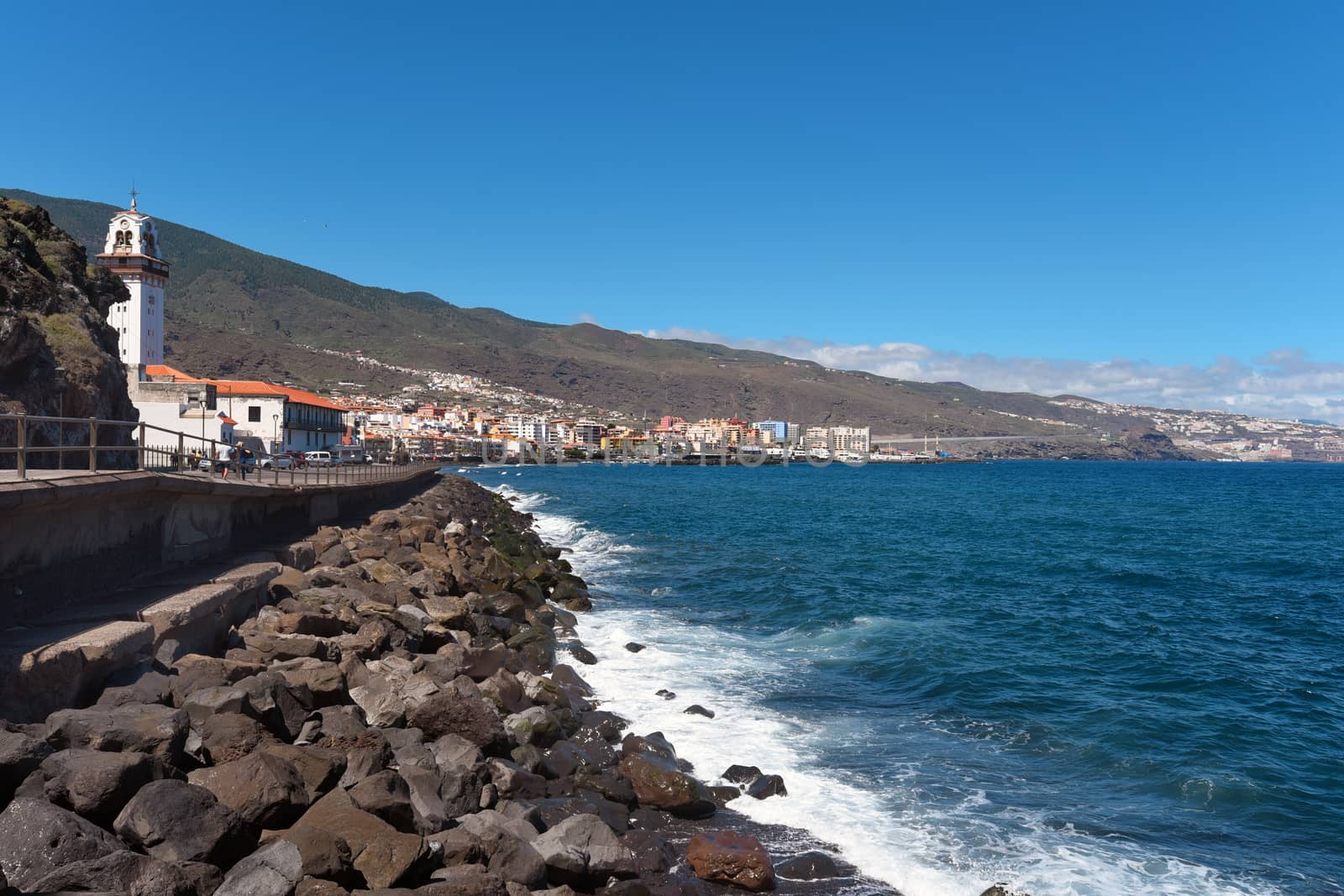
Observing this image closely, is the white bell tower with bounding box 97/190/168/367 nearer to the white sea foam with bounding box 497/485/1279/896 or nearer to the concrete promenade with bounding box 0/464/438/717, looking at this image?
the concrete promenade with bounding box 0/464/438/717

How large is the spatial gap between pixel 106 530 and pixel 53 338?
21.9 meters

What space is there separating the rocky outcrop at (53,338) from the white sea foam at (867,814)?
15.0 meters

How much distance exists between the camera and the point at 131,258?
68625mm

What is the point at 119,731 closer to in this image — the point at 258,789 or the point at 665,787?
the point at 258,789

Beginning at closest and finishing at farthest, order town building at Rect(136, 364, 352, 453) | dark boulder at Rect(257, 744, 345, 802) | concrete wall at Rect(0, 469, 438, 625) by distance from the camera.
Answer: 1. dark boulder at Rect(257, 744, 345, 802)
2. concrete wall at Rect(0, 469, 438, 625)
3. town building at Rect(136, 364, 352, 453)

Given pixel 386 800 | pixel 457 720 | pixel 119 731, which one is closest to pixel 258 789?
pixel 386 800

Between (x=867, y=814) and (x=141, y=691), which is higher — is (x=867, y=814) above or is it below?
below

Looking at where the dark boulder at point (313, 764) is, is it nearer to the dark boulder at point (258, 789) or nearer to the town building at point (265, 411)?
the dark boulder at point (258, 789)

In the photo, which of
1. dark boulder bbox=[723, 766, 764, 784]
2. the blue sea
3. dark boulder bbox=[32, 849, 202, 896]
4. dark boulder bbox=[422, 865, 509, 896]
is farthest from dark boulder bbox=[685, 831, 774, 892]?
dark boulder bbox=[32, 849, 202, 896]

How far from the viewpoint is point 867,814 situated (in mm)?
10383

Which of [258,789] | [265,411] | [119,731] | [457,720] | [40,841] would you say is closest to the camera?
[40,841]

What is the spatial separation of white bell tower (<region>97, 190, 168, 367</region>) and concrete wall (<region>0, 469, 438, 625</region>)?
58744 mm

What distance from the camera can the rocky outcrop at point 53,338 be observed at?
2456cm

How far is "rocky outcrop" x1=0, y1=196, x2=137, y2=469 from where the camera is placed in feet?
80.6
